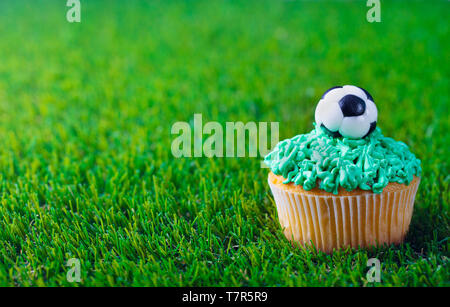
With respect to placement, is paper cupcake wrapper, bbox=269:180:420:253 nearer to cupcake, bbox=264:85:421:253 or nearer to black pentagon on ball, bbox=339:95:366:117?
cupcake, bbox=264:85:421:253

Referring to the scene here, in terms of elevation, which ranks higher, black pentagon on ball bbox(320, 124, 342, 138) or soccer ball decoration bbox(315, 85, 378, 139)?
soccer ball decoration bbox(315, 85, 378, 139)

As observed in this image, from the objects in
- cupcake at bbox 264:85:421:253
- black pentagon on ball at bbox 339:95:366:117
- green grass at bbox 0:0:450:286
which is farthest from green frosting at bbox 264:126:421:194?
green grass at bbox 0:0:450:286

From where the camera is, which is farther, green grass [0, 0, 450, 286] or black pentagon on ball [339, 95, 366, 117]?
green grass [0, 0, 450, 286]

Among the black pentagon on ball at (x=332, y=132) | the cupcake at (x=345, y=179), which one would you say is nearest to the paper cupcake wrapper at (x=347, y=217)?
the cupcake at (x=345, y=179)

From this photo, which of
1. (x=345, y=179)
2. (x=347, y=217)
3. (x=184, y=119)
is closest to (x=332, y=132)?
(x=345, y=179)

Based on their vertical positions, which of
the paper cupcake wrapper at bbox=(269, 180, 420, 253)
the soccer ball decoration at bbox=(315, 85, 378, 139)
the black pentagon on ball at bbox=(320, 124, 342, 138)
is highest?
the soccer ball decoration at bbox=(315, 85, 378, 139)

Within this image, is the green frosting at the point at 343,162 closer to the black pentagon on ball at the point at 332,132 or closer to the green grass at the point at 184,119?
the black pentagon on ball at the point at 332,132

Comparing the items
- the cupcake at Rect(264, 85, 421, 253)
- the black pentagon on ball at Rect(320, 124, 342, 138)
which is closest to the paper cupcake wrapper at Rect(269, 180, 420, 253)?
the cupcake at Rect(264, 85, 421, 253)

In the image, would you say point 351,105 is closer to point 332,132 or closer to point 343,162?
point 332,132

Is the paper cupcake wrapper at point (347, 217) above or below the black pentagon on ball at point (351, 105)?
below
